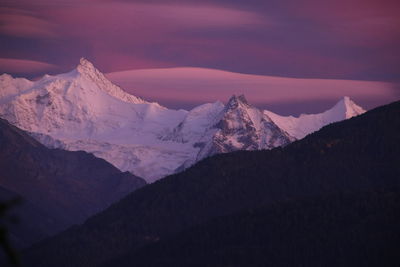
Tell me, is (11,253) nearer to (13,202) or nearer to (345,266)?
(13,202)

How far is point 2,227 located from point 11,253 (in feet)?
1.28

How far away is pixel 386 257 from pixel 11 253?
18243 cm

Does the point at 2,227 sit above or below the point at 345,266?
below

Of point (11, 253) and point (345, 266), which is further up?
point (345, 266)

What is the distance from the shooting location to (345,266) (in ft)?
652

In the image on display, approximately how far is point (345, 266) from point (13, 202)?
617 ft

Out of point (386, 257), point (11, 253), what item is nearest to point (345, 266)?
point (386, 257)

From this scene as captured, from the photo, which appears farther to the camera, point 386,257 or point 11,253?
point 386,257

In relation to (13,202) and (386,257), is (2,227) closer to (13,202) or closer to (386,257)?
(13,202)

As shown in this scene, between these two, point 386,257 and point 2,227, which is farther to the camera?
point 386,257

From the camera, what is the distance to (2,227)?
47.5 feet

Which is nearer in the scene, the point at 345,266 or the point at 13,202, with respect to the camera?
the point at 13,202

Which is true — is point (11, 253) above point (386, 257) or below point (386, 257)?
below

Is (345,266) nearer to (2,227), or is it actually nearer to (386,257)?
(386,257)
